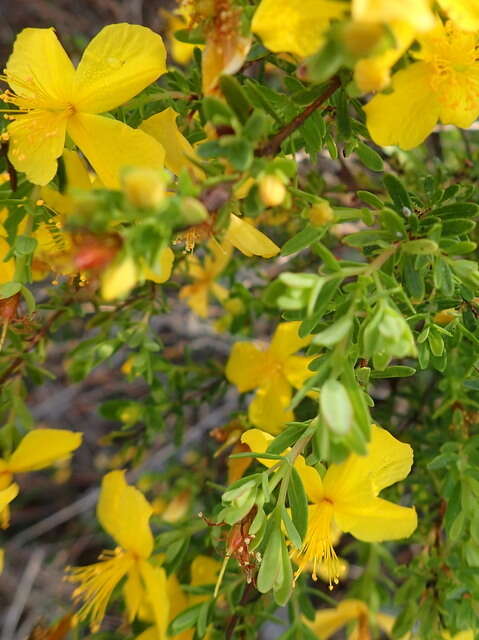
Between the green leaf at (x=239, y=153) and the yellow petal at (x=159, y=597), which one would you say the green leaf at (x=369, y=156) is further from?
the yellow petal at (x=159, y=597)

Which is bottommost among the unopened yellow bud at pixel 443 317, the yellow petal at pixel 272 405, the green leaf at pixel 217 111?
the yellow petal at pixel 272 405

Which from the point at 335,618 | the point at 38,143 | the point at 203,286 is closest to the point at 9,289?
the point at 38,143

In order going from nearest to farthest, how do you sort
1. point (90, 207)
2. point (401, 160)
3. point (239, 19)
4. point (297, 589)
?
1. point (90, 207)
2. point (239, 19)
3. point (297, 589)
4. point (401, 160)

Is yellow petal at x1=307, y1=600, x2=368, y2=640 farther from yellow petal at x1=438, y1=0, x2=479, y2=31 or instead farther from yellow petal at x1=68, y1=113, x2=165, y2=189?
yellow petal at x1=438, y1=0, x2=479, y2=31

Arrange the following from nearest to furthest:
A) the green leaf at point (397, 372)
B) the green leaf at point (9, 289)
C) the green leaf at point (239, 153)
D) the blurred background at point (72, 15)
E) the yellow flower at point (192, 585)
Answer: the green leaf at point (239, 153), the green leaf at point (397, 372), the green leaf at point (9, 289), the yellow flower at point (192, 585), the blurred background at point (72, 15)

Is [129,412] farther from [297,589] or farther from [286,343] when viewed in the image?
[297,589]

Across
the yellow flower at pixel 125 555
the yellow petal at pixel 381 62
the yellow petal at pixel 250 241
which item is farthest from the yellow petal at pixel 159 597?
the yellow petal at pixel 381 62

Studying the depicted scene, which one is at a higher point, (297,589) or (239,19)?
(239,19)

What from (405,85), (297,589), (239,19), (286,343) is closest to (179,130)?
(239,19)

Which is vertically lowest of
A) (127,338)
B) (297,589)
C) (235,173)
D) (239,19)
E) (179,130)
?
(297,589)
